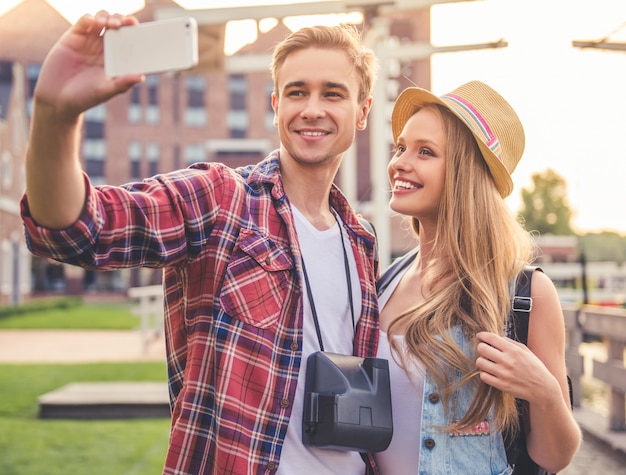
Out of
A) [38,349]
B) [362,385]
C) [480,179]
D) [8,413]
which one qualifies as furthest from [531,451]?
[38,349]

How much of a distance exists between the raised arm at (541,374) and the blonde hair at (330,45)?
902 millimetres

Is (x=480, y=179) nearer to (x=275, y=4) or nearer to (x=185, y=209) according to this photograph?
(x=185, y=209)

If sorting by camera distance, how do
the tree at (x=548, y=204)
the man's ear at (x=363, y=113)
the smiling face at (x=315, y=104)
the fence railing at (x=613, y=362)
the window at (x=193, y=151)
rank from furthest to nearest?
the tree at (x=548, y=204) → the window at (x=193, y=151) → the fence railing at (x=613, y=362) → the man's ear at (x=363, y=113) → the smiling face at (x=315, y=104)

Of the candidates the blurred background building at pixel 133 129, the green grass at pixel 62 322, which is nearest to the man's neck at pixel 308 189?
the green grass at pixel 62 322

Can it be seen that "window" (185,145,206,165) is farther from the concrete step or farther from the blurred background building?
the concrete step

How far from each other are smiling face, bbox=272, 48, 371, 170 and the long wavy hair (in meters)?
0.34

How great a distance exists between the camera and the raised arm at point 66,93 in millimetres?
1249

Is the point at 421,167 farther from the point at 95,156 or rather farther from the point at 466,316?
the point at 95,156

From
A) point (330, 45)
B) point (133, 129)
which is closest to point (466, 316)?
point (330, 45)

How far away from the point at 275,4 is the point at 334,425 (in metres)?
4.96

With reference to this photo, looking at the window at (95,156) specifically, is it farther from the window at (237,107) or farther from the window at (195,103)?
the window at (237,107)

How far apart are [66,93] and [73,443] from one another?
517cm

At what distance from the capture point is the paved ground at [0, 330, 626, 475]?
5.29m

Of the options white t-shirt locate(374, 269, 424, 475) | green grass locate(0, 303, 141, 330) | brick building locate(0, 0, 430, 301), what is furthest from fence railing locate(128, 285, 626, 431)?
brick building locate(0, 0, 430, 301)
